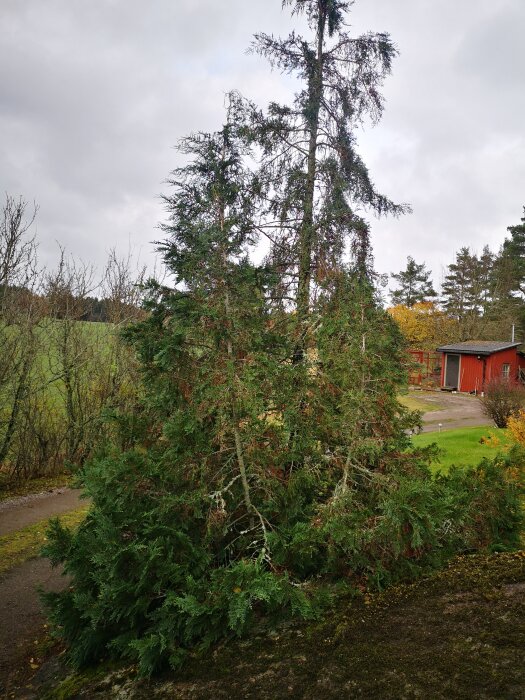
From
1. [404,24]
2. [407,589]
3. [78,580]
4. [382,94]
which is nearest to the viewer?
[407,589]

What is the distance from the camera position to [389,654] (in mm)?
2461

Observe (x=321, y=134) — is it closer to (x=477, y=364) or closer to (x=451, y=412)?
(x=451, y=412)

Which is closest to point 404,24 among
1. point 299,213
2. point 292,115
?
point 292,115

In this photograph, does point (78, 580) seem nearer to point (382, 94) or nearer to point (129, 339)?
point (129, 339)

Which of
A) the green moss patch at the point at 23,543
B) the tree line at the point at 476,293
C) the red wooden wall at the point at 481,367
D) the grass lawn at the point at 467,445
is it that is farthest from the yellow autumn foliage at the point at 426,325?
the green moss patch at the point at 23,543

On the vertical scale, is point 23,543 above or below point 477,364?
below

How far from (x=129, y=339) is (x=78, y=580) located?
2.26 m

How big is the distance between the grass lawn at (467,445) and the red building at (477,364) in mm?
14596

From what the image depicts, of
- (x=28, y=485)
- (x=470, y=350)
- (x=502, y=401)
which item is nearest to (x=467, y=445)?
(x=502, y=401)

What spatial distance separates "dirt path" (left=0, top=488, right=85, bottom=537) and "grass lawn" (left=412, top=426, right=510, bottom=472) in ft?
25.1

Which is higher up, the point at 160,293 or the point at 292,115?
Answer: the point at 292,115

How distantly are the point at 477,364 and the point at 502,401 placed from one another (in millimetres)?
13211

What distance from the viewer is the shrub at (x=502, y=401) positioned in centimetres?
1347

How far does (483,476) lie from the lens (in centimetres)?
471
